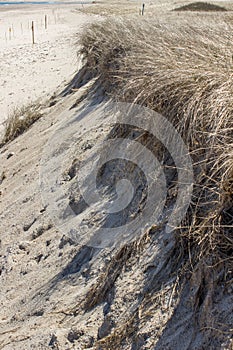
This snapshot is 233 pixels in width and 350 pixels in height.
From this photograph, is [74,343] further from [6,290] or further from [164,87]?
[164,87]

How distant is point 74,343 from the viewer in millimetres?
2893

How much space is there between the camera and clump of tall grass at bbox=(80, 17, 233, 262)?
2768 millimetres

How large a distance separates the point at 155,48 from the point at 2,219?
2.75 meters

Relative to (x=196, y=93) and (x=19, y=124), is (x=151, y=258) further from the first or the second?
(x=19, y=124)

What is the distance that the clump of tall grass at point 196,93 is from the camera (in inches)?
109

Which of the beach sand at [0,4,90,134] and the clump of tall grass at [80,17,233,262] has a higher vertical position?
the clump of tall grass at [80,17,233,262]

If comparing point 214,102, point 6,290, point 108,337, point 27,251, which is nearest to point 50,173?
point 27,251

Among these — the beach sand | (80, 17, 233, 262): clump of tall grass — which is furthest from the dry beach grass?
the beach sand

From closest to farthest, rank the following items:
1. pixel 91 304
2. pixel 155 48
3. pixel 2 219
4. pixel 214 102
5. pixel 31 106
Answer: pixel 91 304 < pixel 214 102 < pixel 2 219 < pixel 155 48 < pixel 31 106

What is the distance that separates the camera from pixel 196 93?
3.71m

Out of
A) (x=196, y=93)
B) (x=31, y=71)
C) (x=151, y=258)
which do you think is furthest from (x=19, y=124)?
(x=31, y=71)

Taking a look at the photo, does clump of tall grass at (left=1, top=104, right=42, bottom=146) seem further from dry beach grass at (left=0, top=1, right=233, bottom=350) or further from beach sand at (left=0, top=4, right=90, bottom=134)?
dry beach grass at (left=0, top=1, right=233, bottom=350)

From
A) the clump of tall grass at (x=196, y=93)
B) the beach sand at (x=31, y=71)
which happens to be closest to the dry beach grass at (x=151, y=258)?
the clump of tall grass at (x=196, y=93)

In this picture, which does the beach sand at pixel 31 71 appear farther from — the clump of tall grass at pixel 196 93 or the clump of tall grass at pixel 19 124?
the clump of tall grass at pixel 196 93
